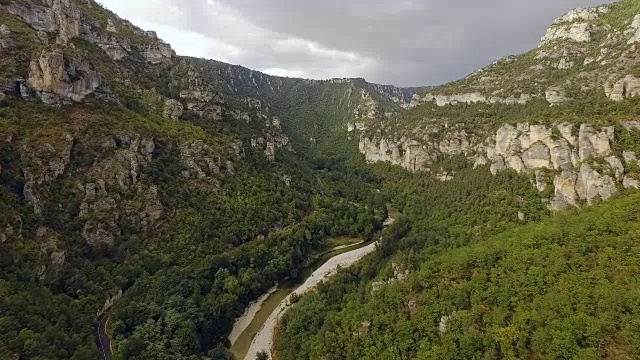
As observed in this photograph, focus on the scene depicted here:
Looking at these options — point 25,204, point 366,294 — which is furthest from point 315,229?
point 25,204

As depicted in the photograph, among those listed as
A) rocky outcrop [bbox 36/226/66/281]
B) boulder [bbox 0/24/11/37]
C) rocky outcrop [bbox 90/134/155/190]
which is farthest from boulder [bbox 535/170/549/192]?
boulder [bbox 0/24/11/37]

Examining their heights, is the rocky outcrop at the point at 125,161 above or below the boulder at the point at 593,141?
above

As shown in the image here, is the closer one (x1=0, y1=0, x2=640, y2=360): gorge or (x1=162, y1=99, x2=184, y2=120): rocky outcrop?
(x1=0, y1=0, x2=640, y2=360): gorge

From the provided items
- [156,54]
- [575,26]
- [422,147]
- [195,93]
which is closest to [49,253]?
Answer: [195,93]

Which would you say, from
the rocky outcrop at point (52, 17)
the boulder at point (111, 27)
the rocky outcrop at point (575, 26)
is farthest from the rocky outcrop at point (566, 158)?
the boulder at point (111, 27)

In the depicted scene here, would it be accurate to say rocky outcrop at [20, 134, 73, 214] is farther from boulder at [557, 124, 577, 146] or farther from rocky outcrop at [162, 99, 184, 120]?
boulder at [557, 124, 577, 146]

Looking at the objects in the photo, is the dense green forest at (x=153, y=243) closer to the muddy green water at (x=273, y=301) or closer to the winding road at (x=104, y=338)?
the winding road at (x=104, y=338)
